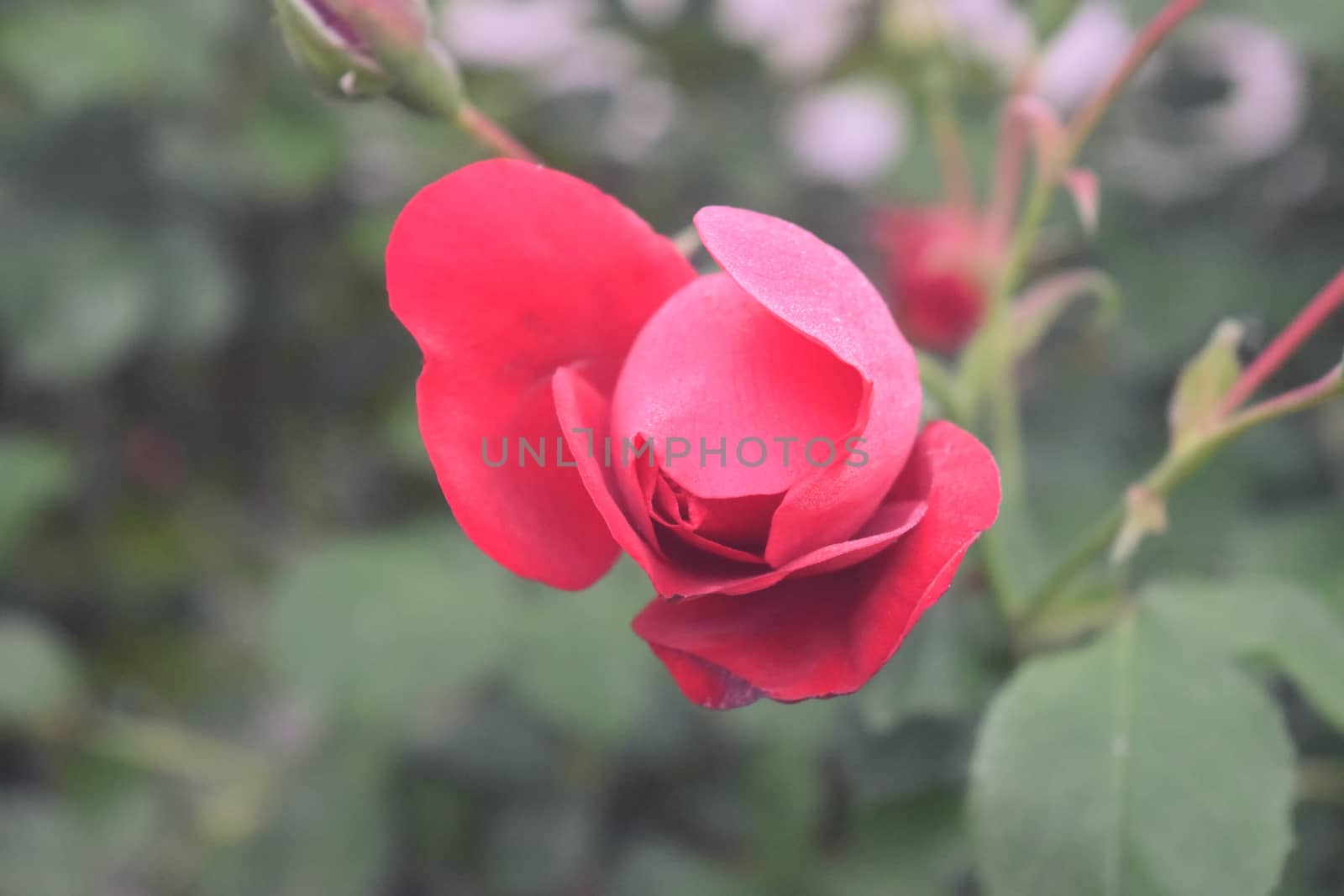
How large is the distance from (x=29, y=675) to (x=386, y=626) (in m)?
0.38

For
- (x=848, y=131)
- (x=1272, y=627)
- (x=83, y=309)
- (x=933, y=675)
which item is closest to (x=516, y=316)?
(x=933, y=675)

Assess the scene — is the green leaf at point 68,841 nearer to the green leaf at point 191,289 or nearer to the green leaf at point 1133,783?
the green leaf at point 191,289

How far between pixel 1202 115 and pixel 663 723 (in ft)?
2.53

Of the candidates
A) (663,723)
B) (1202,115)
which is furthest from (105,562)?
(1202,115)

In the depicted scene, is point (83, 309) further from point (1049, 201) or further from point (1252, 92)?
point (1252, 92)

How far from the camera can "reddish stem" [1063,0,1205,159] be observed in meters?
0.42

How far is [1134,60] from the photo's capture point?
436 mm

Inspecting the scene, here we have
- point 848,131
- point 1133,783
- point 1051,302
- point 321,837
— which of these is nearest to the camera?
point 1133,783

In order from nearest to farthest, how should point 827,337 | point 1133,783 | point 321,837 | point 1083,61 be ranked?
point 827,337 < point 1133,783 < point 321,837 < point 1083,61

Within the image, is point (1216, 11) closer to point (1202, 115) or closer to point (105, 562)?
point (1202, 115)

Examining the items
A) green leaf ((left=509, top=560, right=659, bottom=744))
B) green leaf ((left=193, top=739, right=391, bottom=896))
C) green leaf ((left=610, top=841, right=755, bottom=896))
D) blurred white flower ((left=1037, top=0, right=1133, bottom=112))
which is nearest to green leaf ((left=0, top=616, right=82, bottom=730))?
green leaf ((left=193, top=739, right=391, bottom=896))

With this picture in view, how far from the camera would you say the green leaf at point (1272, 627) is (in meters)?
0.44

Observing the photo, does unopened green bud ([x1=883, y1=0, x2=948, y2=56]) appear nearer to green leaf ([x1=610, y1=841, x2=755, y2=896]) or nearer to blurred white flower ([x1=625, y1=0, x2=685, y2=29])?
blurred white flower ([x1=625, y1=0, x2=685, y2=29])

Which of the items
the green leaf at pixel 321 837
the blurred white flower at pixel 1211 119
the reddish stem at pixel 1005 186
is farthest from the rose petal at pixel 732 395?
the blurred white flower at pixel 1211 119
